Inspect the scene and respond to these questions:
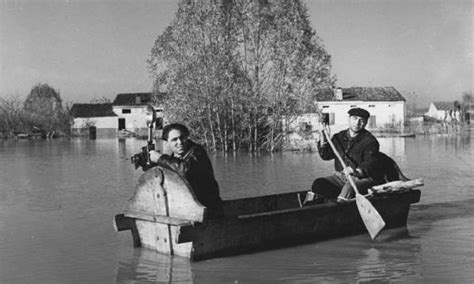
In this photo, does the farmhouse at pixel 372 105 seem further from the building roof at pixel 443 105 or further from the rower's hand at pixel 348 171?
the rower's hand at pixel 348 171

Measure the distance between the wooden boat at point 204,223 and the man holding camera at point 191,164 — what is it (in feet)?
0.61

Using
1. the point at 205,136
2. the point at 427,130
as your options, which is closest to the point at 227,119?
the point at 205,136

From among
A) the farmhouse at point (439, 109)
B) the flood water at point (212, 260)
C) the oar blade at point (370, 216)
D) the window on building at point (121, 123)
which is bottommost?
the flood water at point (212, 260)

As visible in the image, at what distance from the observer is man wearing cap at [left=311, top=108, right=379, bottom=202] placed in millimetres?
9523

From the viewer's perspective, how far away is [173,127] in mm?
8250

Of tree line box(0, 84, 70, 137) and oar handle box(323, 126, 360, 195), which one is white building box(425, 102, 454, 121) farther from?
oar handle box(323, 126, 360, 195)

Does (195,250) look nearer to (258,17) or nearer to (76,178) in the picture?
(76,178)

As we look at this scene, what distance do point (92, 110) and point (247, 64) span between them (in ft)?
156

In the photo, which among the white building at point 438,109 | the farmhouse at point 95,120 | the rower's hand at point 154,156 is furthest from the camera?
the white building at point 438,109

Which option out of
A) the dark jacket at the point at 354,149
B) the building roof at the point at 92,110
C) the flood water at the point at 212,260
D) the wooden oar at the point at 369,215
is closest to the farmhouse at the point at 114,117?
the building roof at the point at 92,110

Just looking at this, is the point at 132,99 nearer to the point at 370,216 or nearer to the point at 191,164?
the point at 370,216

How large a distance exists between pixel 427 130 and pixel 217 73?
35310 millimetres

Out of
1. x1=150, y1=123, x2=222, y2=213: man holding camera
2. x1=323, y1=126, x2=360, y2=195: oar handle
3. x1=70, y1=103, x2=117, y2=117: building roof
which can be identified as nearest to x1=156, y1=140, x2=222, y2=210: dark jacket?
x1=150, y1=123, x2=222, y2=213: man holding camera

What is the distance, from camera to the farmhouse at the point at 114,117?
72.7 metres
